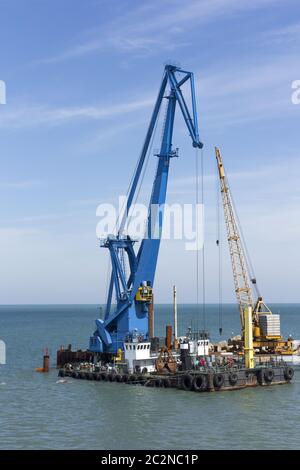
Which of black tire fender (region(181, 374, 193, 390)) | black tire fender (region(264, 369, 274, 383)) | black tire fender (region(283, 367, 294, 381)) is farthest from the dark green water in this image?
black tire fender (region(181, 374, 193, 390))

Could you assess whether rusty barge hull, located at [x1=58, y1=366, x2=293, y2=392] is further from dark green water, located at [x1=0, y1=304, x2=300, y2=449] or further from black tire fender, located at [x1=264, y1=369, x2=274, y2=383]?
dark green water, located at [x1=0, y1=304, x2=300, y2=449]

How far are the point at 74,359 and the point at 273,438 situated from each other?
37.3 meters

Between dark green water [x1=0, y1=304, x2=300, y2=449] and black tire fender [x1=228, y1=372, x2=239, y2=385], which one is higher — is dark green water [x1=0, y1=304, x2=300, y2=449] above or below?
below

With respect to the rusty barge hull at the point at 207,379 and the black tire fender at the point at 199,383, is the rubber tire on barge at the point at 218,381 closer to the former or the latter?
the rusty barge hull at the point at 207,379

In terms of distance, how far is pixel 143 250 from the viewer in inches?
2557

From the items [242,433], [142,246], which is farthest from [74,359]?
[242,433]

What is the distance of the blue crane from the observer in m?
64.7

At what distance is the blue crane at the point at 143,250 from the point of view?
212ft

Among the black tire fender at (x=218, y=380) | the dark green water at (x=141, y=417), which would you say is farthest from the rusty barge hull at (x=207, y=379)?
the dark green water at (x=141, y=417)

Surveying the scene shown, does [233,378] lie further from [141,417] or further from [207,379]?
[141,417]

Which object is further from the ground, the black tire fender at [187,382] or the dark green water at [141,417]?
the black tire fender at [187,382]

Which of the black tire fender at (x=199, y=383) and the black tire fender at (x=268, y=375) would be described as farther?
the black tire fender at (x=268, y=375)
